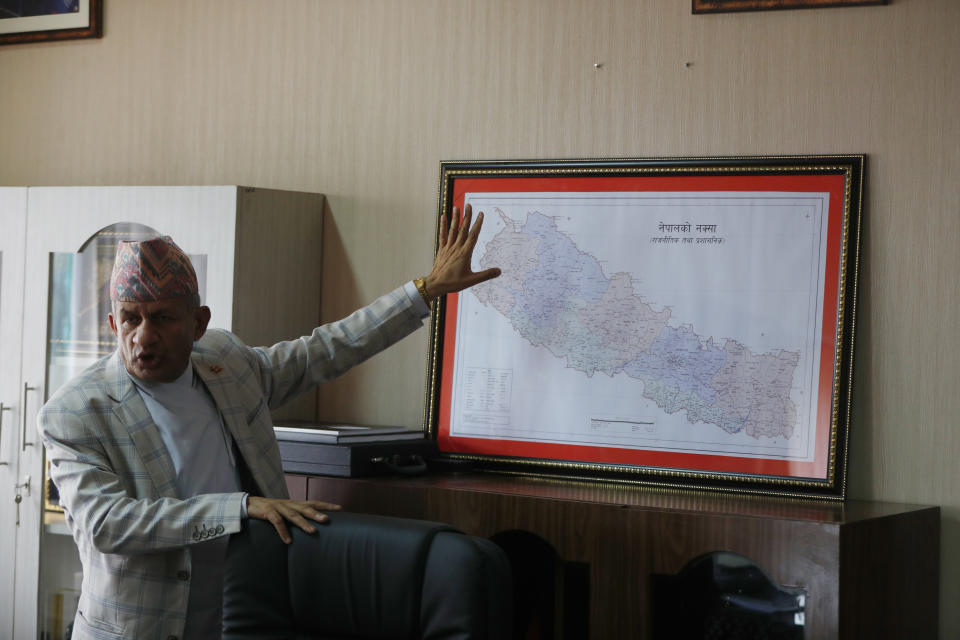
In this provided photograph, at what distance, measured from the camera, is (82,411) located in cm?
191

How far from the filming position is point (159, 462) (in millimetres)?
1944

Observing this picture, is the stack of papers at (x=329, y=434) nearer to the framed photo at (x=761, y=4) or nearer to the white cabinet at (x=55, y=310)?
the white cabinet at (x=55, y=310)

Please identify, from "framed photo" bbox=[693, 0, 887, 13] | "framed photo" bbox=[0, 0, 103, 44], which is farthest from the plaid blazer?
"framed photo" bbox=[0, 0, 103, 44]

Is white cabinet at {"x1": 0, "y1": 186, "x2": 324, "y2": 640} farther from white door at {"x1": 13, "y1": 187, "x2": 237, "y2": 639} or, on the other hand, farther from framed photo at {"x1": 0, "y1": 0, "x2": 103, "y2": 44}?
framed photo at {"x1": 0, "y1": 0, "x2": 103, "y2": 44}

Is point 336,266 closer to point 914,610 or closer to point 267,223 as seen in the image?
point 267,223

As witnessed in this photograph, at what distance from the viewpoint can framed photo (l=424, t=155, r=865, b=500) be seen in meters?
2.52

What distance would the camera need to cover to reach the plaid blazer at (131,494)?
180 centimetres

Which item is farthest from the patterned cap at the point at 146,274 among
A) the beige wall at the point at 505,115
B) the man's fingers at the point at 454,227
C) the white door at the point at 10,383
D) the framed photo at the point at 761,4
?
the framed photo at the point at 761,4

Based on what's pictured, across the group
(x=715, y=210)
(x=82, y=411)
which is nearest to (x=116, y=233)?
(x=82, y=411)

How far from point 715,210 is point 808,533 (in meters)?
0.89

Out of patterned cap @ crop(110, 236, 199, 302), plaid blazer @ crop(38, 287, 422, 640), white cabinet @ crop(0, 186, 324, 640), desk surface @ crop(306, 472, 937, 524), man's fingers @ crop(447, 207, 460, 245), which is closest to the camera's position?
plaid blazer @ crop(38, 287, 422, 640)

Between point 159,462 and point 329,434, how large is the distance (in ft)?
2.21

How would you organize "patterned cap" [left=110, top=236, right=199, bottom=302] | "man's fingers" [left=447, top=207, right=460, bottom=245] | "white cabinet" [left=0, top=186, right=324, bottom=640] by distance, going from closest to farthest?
1. "patterned cap" [left=110, top=236, right=199, bottom=302]
2. "man's fingers" [left=447, top=207, right=460, bottom=245]
3. "white cabinet" [left=0, top=186, right=324, bottom=640]

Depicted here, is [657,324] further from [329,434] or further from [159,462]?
[159,462]
